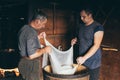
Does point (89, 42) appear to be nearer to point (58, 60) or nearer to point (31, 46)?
point (58, 60)

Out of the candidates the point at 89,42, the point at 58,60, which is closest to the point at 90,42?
the point at 89,42

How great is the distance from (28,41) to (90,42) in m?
1.24

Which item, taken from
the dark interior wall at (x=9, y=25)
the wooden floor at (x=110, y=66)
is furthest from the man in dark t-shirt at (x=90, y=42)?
the dark interior wall at (x=9, y=25)

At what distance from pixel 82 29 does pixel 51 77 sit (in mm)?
1204

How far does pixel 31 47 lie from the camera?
4805 mm

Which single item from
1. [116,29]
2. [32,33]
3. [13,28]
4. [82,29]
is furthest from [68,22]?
[13,28]

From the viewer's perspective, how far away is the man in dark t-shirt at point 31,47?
483 centimetres

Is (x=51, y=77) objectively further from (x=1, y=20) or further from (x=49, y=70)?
(x=1, y=20)

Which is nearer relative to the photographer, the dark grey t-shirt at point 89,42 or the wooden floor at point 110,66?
the dark grey t-shirt at point 89,42

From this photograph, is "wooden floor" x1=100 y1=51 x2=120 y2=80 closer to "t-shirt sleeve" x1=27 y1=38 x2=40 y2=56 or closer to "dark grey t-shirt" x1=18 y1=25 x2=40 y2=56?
"dark grey t-shirt" x1=18 y1=25 x2=40 y2=56

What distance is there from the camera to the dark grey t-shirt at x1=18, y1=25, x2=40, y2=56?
4.81m

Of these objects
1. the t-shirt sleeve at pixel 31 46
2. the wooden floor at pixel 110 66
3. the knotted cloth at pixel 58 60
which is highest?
the t-shirt sleeve at pixel 31 46

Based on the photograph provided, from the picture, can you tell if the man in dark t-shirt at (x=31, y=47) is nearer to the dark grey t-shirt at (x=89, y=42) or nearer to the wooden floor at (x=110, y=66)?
the dark grey t-shirt at (x=89, y=42)

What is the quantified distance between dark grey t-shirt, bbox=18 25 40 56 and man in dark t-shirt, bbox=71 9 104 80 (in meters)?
0.89
